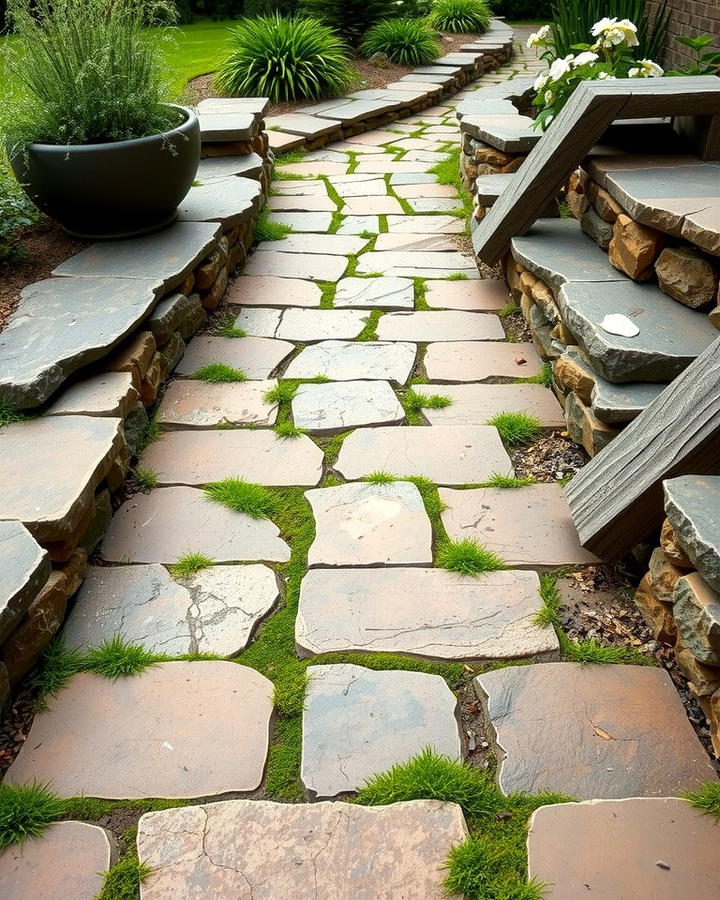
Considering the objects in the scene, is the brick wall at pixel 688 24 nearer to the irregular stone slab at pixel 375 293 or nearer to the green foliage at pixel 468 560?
the irregular stone slab at pixel 375 293

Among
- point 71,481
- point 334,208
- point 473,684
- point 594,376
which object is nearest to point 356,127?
point 334,208

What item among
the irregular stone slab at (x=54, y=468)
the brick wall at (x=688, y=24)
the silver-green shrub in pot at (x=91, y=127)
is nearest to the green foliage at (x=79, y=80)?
the silver-green shrub in pot at (x=91, y=127)

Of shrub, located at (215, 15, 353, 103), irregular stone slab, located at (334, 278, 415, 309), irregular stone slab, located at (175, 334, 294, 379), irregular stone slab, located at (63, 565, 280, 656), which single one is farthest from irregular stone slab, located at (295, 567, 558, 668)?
shrub, located at (215, 15, 353, 103)

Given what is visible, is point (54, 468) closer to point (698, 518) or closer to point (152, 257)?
point (152, 257)

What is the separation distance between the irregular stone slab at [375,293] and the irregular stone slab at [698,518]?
7.01ft

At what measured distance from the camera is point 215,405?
2889 millimetres

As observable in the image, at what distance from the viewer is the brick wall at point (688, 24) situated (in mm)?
4316

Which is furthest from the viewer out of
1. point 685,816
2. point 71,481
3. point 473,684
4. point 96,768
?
point 71,481

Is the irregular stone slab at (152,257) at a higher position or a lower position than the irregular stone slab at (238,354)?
higher

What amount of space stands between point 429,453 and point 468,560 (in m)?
0.57

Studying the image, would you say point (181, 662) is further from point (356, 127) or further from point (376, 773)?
point (356, 127)

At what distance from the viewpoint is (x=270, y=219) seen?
4766 millimetres

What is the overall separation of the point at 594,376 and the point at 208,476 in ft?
4.08

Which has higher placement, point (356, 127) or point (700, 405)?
point (700, 405)
